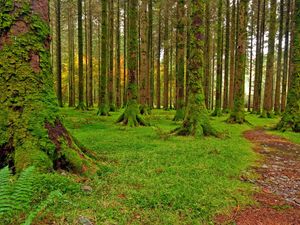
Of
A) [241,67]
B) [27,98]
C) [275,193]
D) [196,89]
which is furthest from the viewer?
[241,67]

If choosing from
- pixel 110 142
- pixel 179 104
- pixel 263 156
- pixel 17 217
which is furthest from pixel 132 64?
pixel 17 217

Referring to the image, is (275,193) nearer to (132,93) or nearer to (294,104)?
(132,93)

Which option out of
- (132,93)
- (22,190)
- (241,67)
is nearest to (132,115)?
(132,93)

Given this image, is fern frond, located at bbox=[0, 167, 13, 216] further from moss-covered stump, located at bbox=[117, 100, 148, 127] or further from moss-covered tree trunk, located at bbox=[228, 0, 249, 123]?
moss-covered tree trunk, located at bbox=[228, 0, 249, 123]

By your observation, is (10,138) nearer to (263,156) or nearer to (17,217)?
(17,217)

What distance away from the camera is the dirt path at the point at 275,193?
10.3 ft

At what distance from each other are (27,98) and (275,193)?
4.09 metres

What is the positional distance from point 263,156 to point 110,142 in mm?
4127

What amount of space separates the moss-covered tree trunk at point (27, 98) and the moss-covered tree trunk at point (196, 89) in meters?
5.45

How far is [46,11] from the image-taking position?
4168 mm

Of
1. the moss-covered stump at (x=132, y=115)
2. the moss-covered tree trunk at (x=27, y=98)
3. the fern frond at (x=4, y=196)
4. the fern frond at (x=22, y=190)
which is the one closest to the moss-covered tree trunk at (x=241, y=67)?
the moss-covered stump at (x=132, y=115)

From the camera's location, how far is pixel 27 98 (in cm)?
374

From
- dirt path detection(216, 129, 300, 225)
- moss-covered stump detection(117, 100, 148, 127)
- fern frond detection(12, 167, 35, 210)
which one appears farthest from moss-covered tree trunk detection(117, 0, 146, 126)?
fern frond detection(12, 167, 35, 210)

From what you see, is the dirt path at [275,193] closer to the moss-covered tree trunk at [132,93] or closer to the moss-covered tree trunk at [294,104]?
the moss-covered tree trunk at [294,104]
